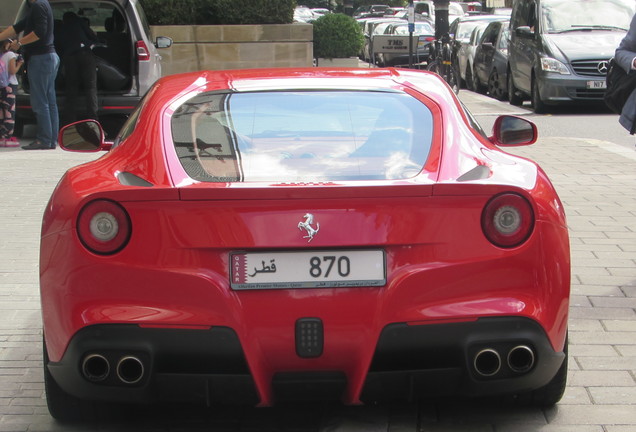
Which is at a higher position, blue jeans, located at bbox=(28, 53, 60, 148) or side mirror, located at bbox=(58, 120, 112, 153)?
side mirror, located at bbox=(58, 120, 112, 153)

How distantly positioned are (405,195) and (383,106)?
842mm

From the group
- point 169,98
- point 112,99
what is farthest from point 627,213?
point 112,99

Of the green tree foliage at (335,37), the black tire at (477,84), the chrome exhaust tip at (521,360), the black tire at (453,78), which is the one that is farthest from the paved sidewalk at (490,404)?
the green tree foliage at (335,37)

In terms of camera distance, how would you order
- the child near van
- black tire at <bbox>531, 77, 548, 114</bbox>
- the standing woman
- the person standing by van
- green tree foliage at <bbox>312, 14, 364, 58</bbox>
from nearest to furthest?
the person standing by van < the standing woman < the child near van < black tire at <bbox>531, 77, 548, 114</bbox> < green tree foliage at <bbox>312, 14, 364, 58</bbox>

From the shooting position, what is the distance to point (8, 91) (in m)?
14.1

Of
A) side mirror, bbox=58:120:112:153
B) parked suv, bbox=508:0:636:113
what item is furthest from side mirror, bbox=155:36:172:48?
side mirror, bbox=58:120:112:153

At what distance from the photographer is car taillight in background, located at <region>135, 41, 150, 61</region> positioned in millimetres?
14750

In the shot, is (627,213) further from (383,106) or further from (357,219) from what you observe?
(357,219)

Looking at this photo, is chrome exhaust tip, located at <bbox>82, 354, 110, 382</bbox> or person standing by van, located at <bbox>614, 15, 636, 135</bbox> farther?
person standing by van, located at <bbox>614, 15, 636, 135</bbox>

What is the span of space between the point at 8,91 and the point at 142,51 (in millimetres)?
1738

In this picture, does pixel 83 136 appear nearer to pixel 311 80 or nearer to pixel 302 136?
pixel 311 80

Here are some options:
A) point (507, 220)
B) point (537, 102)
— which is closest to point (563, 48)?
point (537, 102)

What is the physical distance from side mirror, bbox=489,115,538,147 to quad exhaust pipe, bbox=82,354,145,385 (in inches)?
83.4

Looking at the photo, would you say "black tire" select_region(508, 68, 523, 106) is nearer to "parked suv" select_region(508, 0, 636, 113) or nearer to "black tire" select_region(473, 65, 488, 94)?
"parked suv" select_region(508, 0, 636, 113)
